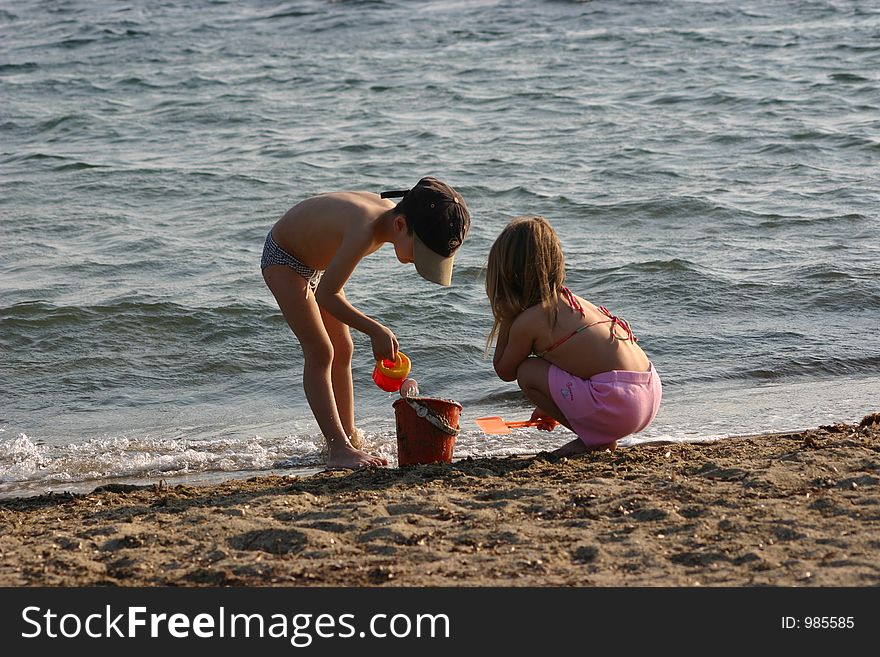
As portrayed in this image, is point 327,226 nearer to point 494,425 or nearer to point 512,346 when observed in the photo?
point 512,346

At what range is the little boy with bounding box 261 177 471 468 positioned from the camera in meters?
4.16

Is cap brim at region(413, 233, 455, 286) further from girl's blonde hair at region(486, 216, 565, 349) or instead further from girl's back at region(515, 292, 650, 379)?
girl's back at region(515, 292, 650, 379)

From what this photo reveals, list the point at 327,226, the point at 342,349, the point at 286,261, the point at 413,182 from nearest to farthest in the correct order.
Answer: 1. the point at 327,226
2. the point at 286,261
3. the point at 342,349
4. the point at 413,182

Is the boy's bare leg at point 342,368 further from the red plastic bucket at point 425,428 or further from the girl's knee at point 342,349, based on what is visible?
the red plastic bucket at point 425,428

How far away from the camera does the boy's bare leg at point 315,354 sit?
15.1 ft

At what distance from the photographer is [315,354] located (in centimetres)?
466

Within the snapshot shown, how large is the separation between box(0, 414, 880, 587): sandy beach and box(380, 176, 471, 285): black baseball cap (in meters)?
0.79

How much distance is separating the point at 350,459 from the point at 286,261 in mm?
887


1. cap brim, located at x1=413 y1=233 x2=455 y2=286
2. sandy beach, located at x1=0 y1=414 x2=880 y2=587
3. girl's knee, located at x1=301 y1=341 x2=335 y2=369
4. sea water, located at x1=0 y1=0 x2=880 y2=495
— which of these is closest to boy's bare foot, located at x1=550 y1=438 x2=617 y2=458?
sandy beach, located at x1=0 y1=414 x2=880 y2=587

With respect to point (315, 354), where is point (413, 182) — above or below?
below

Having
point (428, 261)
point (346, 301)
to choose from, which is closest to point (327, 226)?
point (346, 301)
